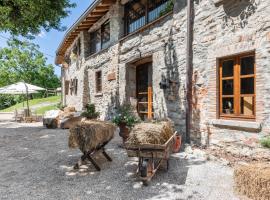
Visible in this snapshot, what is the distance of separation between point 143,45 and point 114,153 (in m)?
4.21

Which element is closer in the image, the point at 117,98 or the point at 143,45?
the point at 143,45

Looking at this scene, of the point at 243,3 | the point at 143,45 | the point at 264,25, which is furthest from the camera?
the point at 143,45

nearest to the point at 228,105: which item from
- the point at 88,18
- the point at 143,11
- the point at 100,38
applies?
the point at 143,11

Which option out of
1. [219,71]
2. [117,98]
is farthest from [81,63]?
[219,71]

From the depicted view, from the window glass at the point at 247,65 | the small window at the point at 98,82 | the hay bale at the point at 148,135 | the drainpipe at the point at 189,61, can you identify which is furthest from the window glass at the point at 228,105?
the small window at the point at 98,82

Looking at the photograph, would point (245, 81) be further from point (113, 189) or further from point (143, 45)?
point (143, 45)

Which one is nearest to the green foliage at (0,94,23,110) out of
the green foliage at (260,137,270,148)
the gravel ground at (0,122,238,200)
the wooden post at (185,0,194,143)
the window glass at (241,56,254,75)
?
the gravel ground at (0,122,238,200)

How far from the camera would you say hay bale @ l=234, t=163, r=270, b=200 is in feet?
11.1

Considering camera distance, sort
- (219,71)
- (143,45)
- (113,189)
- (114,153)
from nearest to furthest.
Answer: (113,189) → (219,71) → (114,153) → (143,45)

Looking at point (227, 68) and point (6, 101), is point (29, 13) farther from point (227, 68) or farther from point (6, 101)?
point (6, 101)

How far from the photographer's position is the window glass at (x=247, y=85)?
5209 millimetres

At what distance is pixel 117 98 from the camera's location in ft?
34.4

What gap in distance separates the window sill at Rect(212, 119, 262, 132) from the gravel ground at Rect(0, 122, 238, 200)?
0.91m

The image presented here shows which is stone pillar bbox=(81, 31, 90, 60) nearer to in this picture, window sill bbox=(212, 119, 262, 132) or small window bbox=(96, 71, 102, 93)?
small window bbox=(96, 71, 102, 93)
